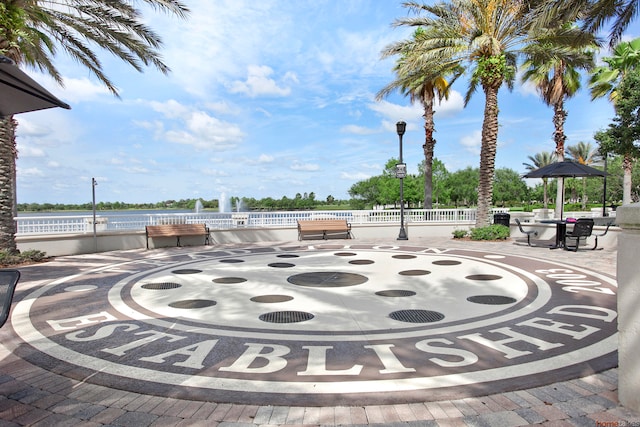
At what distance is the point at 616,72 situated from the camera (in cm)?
2427

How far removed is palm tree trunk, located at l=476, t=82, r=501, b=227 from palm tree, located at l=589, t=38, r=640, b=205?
11378 mm

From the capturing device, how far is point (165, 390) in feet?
10.3

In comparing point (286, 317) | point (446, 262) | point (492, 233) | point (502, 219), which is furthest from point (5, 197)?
point (502, 219)

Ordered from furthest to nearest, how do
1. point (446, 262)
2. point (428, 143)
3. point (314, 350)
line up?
point (428, 143), point (446, 262), point (314, 350)

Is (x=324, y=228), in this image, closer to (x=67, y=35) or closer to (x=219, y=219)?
(x=219, y=219)

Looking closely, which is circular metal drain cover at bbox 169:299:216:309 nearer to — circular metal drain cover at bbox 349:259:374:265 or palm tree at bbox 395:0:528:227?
circular metal drain cover at bbox 349:259:374:265

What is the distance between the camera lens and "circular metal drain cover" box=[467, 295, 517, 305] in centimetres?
588

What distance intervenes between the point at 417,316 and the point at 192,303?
3.36 m

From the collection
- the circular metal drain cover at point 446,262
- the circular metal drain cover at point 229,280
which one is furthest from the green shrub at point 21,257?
the circular metal drain cover at point 446,262

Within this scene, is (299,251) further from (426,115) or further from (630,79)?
(630,79)

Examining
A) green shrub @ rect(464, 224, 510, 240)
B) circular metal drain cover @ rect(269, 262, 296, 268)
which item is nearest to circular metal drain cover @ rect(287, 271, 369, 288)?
circular metal drain cover @ rect(269, 262, 296, 268)

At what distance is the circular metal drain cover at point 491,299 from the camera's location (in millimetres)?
5879

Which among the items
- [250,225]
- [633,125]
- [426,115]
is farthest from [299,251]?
[633,125]

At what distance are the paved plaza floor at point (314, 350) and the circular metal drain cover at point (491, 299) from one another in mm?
33
